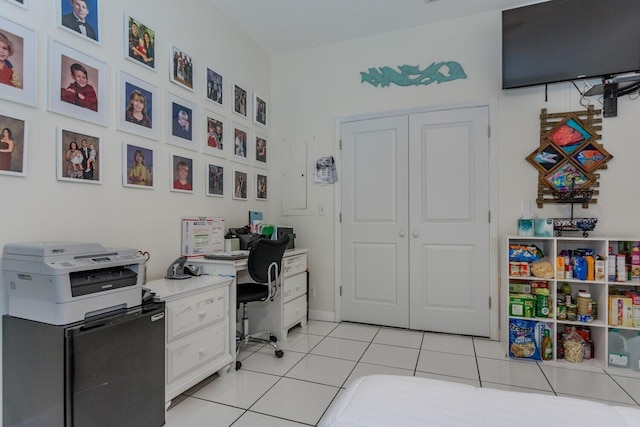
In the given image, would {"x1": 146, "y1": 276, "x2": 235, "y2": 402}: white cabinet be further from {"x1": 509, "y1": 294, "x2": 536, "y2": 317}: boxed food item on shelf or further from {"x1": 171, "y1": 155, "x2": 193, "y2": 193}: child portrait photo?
{"x1": 509, "y1": 294, "x2": 536, "y2": 317}: boxed food item on shelf

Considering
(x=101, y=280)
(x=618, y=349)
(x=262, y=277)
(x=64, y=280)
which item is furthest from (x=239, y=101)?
(x=618, y=349)

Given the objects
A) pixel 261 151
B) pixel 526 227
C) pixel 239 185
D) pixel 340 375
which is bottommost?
pixel 340 375

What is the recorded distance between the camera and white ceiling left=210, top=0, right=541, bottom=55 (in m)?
2.93

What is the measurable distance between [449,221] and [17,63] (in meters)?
3.28

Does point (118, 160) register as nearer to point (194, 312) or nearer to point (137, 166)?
point (137, 166)

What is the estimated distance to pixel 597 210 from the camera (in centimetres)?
270

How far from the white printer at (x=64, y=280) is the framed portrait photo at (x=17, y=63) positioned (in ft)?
2.45

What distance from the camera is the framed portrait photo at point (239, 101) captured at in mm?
3229

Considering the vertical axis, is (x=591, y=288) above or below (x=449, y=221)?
below

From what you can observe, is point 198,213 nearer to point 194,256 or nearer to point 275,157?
point 194,256

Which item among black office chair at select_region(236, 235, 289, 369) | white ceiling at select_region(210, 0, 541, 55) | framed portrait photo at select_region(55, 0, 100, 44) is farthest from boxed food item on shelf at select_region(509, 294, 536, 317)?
framed portrait photo at select_region(55, 0, 100, 44)

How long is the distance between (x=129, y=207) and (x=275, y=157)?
6.43 feet

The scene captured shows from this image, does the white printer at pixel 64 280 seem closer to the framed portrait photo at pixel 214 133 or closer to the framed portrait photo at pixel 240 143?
the framed portrait photo at pixel 214 133

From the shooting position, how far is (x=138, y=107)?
222 cm
